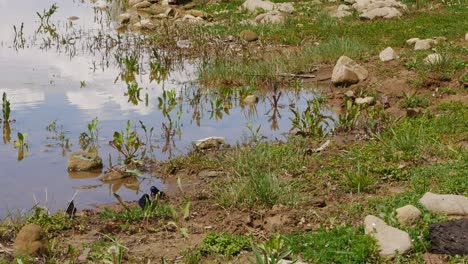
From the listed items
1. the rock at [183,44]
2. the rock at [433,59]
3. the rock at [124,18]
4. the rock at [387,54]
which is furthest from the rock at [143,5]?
the rock at [433,59]

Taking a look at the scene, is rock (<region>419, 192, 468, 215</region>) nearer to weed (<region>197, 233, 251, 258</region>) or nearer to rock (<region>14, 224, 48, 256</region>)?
weed (<region>197, 233, 251, 258</region>)

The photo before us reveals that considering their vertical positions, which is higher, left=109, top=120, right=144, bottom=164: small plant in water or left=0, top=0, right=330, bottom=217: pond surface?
left=109, top=120, right=144, bottom=164: small plant in water

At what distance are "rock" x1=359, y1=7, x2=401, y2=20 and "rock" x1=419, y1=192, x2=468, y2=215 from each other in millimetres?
13330

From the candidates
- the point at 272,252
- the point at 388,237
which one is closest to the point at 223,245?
the point at 272,252

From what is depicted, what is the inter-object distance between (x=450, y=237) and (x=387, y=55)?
29.1ft

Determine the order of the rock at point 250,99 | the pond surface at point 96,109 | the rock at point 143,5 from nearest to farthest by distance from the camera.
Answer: the pond surface at point 96,109 < the rock at point 250,99 < the rock at point 143,5

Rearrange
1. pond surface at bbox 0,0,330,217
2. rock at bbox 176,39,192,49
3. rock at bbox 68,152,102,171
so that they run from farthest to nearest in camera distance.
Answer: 1. rock at bbox 176,39,192,49
2. rock at bbox 68,152,102,171
3. pond surface at bbox 0,0,330,217

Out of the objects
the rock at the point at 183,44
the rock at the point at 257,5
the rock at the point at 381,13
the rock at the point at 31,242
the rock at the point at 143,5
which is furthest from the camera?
the rock at the point at 143,5

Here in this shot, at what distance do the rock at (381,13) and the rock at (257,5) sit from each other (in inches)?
143

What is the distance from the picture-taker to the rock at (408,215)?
5839 millimetres

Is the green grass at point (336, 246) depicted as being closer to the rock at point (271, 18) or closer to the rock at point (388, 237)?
the rock at point (388, 237)

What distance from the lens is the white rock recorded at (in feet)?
45.0

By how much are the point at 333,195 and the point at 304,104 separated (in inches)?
201

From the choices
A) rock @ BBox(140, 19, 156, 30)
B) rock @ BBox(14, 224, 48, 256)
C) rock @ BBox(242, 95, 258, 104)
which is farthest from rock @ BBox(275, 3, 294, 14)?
rock @ BBox(14, 224, 48, 256)
